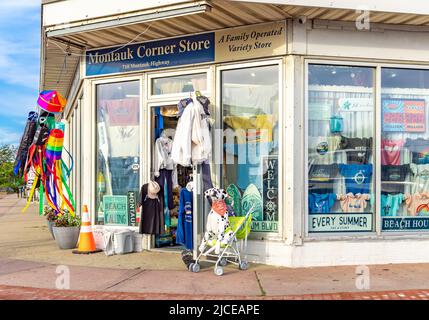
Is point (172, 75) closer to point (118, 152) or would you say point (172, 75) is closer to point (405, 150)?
point (118, 152)

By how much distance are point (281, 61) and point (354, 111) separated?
1456 millimetres

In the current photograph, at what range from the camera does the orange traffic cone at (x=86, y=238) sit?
8.84 m

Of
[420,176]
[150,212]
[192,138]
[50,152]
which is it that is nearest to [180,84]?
[192,138]

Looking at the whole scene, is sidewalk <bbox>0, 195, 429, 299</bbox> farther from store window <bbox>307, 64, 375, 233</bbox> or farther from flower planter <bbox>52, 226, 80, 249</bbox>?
store window <bbox>307, 64, 375, 233</bbox>

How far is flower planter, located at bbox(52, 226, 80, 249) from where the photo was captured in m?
9.23

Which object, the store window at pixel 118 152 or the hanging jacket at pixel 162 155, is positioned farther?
the store window at pixel 118 152

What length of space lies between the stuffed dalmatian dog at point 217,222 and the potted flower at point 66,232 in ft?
10.7

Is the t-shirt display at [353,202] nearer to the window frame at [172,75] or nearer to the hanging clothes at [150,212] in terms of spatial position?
the window frame at [172,75]

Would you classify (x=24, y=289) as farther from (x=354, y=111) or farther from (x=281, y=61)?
(x=354, y=111)

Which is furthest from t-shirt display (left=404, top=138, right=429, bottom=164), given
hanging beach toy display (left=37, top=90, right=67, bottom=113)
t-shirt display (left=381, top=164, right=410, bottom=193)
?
hanging beach toy display (left=37, top=90, right=67, bottom=113)

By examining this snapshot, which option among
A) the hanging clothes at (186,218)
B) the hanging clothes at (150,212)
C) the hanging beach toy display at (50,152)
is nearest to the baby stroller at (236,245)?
the hanging clothes at (186,218)

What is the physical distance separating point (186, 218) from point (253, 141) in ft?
5.48

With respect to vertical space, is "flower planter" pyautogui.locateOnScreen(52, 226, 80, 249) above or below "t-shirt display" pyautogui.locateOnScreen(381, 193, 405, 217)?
below

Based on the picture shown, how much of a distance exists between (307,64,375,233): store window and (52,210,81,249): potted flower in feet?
14.7
